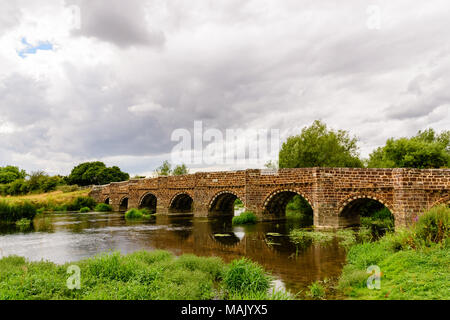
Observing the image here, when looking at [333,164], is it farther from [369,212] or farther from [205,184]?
[205,184]

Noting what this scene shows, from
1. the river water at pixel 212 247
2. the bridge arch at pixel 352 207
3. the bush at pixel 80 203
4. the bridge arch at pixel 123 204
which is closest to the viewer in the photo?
the river water at pixel 212 247

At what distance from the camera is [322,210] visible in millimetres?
18859

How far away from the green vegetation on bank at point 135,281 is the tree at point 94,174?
6830cm

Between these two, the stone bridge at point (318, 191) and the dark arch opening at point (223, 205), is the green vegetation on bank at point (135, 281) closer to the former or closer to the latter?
the stone bridge at point (318, 191)

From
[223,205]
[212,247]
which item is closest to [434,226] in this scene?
[212,247]

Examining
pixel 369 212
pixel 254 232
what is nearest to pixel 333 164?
pixel 369 212

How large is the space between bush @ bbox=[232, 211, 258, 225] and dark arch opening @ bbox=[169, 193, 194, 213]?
37.5 feet

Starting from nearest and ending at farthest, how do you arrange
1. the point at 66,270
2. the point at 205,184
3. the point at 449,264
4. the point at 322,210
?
the point at 449,264 → the point at 66,270 → the point at 322,210 → the point at 205,184

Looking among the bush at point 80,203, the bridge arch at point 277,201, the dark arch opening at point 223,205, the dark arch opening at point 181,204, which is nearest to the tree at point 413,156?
the bridge arch at point 277,201

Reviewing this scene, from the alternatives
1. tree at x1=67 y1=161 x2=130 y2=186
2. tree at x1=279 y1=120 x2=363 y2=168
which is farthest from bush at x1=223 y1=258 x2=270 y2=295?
tree at x1=67 y1=161 x2=130 y2=186

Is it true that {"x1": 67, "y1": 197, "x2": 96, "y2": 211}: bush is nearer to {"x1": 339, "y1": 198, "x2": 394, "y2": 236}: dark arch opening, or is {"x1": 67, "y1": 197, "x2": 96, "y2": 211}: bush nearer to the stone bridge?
the stone bridge

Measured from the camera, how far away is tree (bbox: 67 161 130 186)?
72981 millimetres

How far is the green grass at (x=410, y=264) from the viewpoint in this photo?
607cm
